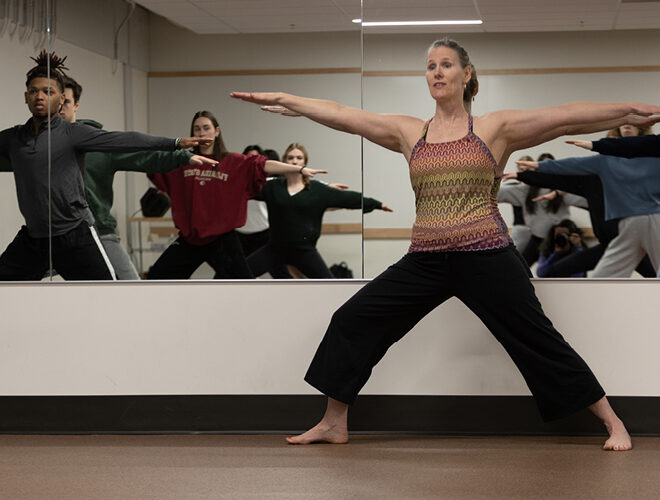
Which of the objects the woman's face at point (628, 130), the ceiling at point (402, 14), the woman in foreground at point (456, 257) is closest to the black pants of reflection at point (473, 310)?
the woman in foreground at point (456, 257)

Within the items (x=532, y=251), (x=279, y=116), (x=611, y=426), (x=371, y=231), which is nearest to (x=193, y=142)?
(x=279, y=116)

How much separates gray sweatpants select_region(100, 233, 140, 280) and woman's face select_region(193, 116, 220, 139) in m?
0.57

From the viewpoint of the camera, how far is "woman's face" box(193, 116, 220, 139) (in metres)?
3.83

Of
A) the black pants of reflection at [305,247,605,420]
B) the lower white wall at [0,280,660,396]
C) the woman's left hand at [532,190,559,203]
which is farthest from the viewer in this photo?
the woman's left hand at [532,190,559,203]

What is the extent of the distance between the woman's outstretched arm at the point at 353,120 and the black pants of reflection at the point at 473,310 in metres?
0.46

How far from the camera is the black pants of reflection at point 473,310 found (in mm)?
3328

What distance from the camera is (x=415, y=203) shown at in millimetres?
3629

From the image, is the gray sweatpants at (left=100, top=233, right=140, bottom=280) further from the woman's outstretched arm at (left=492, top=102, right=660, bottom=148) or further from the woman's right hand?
the woman's right hand

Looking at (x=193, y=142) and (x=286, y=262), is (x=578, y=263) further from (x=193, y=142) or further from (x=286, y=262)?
(x=193, y=142)

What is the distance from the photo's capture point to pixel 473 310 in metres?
3.43

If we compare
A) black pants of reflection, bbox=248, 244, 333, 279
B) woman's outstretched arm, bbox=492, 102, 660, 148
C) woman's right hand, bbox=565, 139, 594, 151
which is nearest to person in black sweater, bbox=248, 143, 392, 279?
black pants of reflection, bbox=248, 244, 333, 279

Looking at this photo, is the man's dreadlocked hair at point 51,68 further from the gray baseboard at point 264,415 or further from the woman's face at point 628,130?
the woman's face at point 628,130

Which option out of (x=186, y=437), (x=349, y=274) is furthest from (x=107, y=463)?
(x=349, y=274)

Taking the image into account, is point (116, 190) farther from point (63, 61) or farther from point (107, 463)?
point (107, 463)
